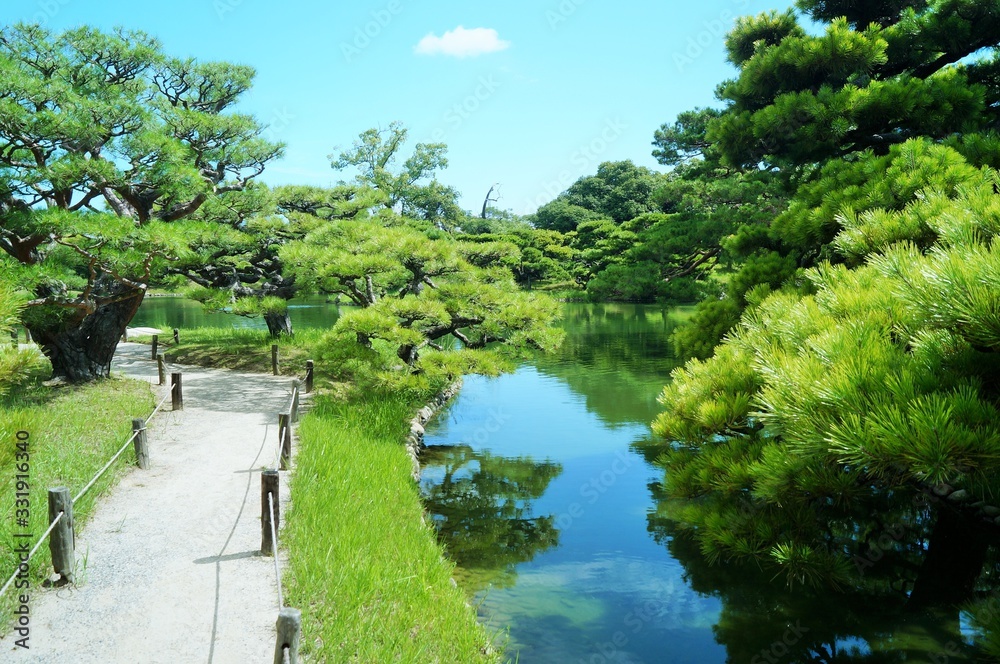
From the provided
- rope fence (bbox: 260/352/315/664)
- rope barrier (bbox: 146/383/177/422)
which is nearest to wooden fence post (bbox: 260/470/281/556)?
rope fence (bbox: 260/352/315/664)

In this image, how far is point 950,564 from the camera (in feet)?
14.6

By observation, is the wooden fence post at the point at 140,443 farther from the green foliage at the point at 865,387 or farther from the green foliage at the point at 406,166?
the green foliage at the point at 406,166

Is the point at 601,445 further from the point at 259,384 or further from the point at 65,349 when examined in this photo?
the point at 65,349

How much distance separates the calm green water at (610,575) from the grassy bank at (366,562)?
0.56 metres

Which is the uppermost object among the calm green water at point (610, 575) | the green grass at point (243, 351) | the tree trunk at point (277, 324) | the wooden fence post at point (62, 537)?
the tree trunk at point (277, 324)

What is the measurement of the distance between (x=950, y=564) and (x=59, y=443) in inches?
314

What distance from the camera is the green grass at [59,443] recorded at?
3.96 m

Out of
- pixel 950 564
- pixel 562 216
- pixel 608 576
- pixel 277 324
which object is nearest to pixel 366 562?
pixel 608 576

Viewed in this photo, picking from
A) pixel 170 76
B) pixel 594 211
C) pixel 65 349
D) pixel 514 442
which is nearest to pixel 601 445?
pixel 514 442

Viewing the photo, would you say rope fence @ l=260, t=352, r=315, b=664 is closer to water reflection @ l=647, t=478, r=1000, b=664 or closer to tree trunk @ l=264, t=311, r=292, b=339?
water reflection @ l=647, t=478, r=1000, b=664

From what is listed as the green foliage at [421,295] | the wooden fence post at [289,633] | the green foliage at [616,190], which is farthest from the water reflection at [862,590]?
the green foliage at [616,190]

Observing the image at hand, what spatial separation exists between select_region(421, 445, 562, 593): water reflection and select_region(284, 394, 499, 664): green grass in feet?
1.54

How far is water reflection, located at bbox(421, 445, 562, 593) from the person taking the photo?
5613mm

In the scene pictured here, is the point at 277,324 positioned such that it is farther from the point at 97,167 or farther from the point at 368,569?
the point at 368,569
